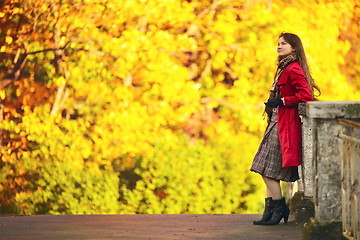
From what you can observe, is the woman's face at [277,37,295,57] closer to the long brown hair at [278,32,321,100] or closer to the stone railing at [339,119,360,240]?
the long brown hair at [278,32,321,100]

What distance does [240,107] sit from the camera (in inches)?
516

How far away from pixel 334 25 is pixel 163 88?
10.0ft

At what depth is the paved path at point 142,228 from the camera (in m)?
6.30

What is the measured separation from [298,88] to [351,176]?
4.47 feet

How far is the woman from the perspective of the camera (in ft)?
21.1

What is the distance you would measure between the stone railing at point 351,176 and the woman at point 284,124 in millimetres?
986

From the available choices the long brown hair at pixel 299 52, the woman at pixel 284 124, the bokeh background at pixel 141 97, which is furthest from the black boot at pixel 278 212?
the bokeh background at pixel 141 97

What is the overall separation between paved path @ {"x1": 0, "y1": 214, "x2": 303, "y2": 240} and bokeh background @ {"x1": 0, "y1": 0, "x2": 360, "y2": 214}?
436 cm

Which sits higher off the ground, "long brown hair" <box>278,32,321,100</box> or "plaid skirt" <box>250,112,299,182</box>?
"long brown hair" <box>278,32,321,100</box>

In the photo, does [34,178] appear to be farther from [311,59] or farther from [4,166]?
[311,59]

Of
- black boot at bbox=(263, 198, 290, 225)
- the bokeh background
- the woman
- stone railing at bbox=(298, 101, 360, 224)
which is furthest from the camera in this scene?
the bokeh background

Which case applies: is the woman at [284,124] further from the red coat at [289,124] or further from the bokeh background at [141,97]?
the bokeh background at [141,97]

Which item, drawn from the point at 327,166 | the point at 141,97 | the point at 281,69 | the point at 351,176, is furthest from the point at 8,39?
the point at 351,176

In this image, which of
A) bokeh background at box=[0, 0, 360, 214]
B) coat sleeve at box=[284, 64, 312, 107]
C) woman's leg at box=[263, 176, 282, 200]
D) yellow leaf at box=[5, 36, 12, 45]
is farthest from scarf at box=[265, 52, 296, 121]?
yellow leaf at box=[5, 36, 12, 45]
